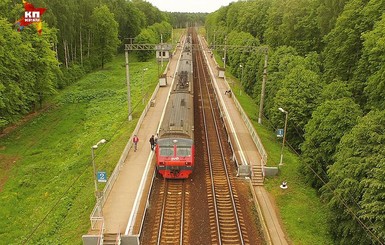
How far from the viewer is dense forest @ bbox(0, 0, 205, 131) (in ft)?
125

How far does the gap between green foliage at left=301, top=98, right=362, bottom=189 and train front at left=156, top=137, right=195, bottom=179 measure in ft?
28.9

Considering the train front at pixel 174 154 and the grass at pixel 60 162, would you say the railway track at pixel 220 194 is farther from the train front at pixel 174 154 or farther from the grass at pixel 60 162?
the grass at pixel 60 162

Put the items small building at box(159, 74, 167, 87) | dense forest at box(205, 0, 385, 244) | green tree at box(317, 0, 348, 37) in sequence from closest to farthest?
dense forest at box(205, 0, 385, 244) < green tree at box(317, 0, 348, 37) < small building at box(159, 74, 167, 87)

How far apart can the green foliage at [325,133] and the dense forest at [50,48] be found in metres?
29.9

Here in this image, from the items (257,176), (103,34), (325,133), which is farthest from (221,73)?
(325,133)

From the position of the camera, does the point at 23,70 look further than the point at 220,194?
Yes

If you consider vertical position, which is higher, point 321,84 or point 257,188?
point 321,84

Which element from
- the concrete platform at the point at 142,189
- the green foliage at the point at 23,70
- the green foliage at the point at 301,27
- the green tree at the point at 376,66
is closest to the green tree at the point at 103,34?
the green foliage at the point at 23,70

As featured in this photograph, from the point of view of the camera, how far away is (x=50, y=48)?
54.2 m

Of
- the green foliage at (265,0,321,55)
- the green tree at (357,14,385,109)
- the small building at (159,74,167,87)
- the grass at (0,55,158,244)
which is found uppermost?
the green foliage at (265,0,321,55)

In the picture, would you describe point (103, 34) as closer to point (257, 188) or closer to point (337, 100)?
point (257, 188)

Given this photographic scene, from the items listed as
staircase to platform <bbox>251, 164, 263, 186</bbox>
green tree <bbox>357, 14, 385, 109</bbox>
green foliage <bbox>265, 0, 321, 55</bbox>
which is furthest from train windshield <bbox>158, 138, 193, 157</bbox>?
green foliage <bbox>265, 0, 321, 55</bbox>

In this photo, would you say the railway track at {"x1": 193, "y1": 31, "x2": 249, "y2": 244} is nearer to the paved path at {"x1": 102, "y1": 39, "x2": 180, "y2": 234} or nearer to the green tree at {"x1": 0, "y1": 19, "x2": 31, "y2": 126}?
the paved path at {"x1": 102, "y1": 39, "x2": 180, "y2": 234}

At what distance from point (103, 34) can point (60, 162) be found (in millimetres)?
51234
